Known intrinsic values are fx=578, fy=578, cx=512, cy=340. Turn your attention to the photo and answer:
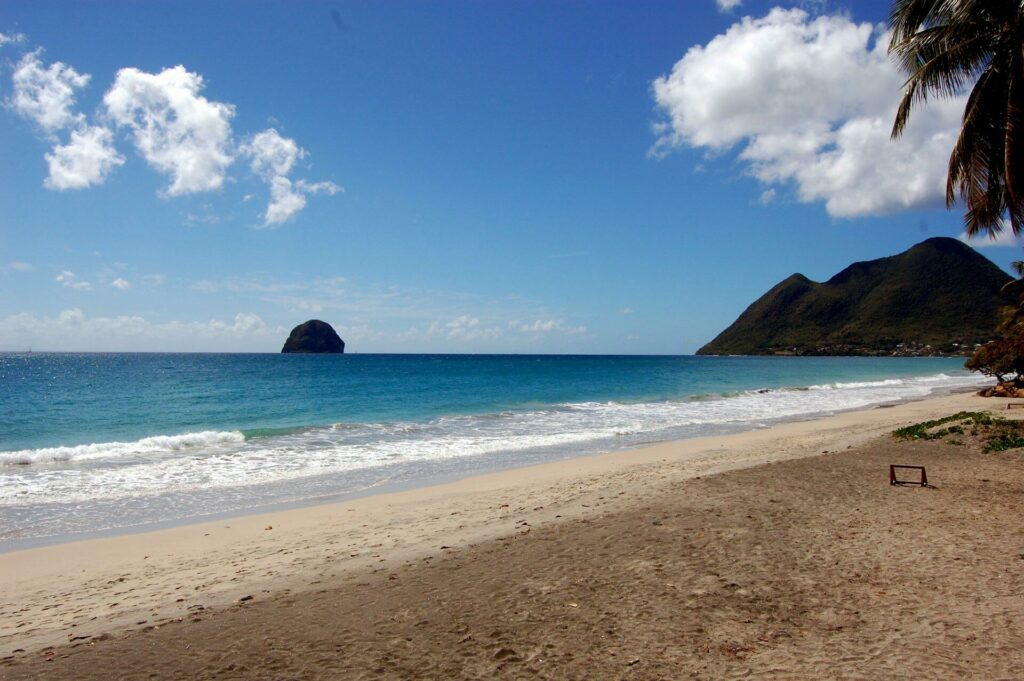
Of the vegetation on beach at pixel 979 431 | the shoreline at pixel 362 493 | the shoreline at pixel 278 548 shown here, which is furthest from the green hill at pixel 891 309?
the shoreline at pixel 278 548

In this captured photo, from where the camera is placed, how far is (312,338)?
641ft

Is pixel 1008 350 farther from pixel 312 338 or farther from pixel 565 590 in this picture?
pixel 312 338

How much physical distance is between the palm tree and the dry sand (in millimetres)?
5508

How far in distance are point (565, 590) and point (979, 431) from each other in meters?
15.4

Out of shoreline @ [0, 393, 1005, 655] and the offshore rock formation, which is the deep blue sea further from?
the offshore rock formation

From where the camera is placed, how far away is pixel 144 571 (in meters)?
7.83

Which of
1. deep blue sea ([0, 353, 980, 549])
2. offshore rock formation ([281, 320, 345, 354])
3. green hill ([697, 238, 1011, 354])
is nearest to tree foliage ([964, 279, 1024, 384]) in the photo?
deep blue sea ([0, 353, 980, 549])

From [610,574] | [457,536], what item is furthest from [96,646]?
[610,574]

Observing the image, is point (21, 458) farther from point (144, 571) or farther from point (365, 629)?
point (365, 629)

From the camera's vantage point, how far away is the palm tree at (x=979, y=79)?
1012 cm

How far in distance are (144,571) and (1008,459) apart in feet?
54.7

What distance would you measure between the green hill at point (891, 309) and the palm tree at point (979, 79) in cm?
13056

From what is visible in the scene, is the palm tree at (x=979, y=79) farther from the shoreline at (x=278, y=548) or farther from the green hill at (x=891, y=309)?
the green hill at (x=891, y=309)

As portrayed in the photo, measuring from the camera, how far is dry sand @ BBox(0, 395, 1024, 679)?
468 centimetres
